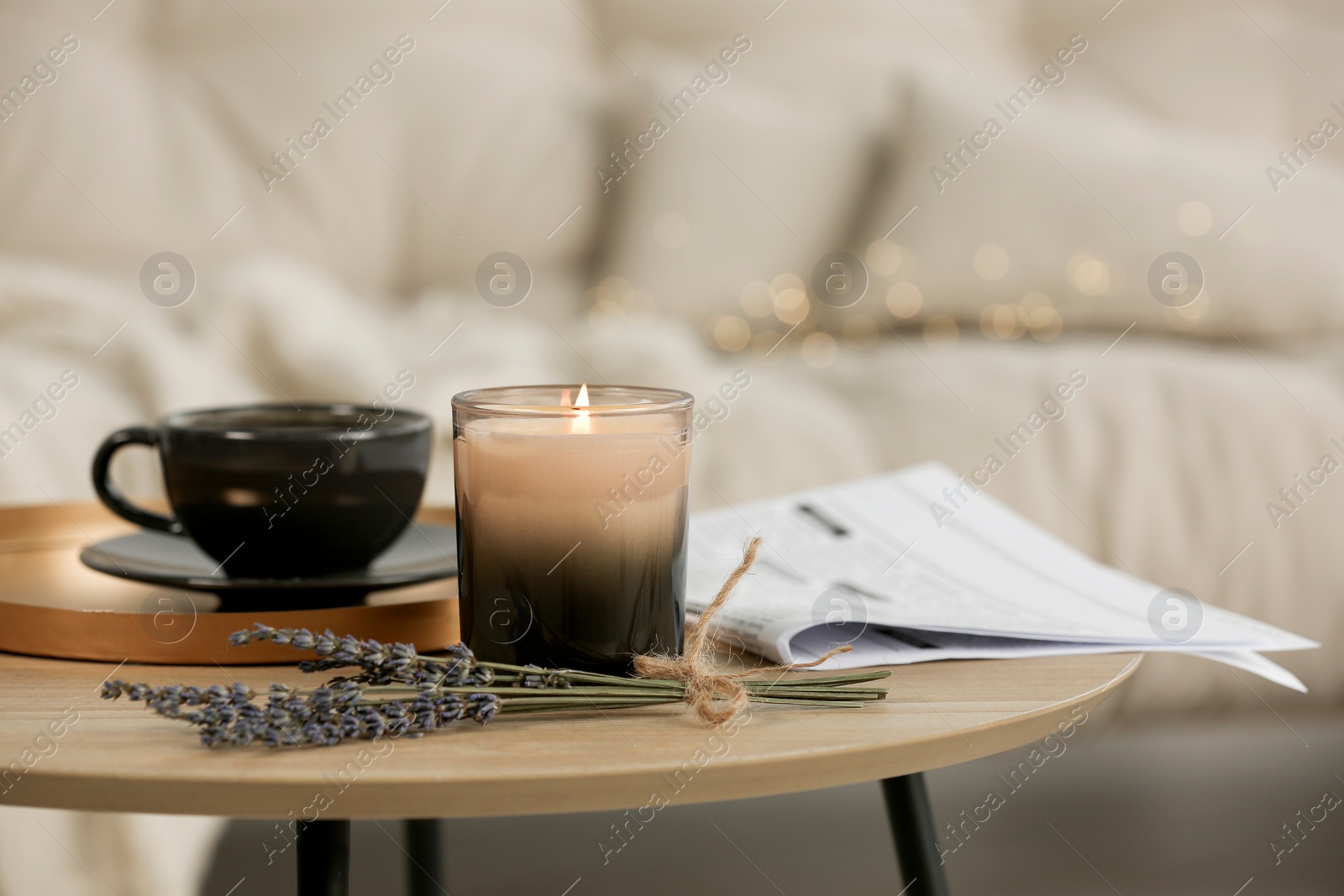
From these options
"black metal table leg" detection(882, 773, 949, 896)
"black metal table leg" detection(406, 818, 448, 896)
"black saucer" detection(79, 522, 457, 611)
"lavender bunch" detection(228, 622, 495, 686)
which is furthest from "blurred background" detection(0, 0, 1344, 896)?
"lavender bunch" detection(228, 622, 495, 686)

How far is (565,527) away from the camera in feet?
1.40

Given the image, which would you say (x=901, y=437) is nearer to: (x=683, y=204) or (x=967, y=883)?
(x=967, y=883)

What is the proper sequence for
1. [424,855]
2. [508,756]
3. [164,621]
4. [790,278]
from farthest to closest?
1. [790,278]
2. [424,855]
3. [164,621]
4. [508,756]

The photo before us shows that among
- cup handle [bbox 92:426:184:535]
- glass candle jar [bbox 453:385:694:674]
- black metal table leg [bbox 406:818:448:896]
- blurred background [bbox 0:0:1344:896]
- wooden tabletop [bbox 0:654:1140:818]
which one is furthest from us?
blurred background [bbox 0:0:1344:896]

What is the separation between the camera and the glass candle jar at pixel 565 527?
0.43 m

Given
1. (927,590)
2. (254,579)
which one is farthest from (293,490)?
(927,590)

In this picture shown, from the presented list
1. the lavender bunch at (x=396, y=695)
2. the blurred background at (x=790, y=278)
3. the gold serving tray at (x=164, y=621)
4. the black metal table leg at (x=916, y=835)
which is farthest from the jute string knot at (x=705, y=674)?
the blurred background at (x=790, y=278)

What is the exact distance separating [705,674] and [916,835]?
28 centimetres

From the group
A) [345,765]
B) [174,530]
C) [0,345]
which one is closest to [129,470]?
[0,345]

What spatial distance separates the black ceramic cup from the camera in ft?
1.66

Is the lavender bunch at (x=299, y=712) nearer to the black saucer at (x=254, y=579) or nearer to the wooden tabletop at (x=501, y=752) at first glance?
the wooden tabletop at (x=501, y=752)

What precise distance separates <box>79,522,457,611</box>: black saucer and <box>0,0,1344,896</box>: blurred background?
327 mm

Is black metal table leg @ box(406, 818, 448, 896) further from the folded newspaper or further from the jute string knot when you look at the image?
the jute string knot

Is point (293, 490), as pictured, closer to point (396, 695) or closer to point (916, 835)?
point (396, 695)
